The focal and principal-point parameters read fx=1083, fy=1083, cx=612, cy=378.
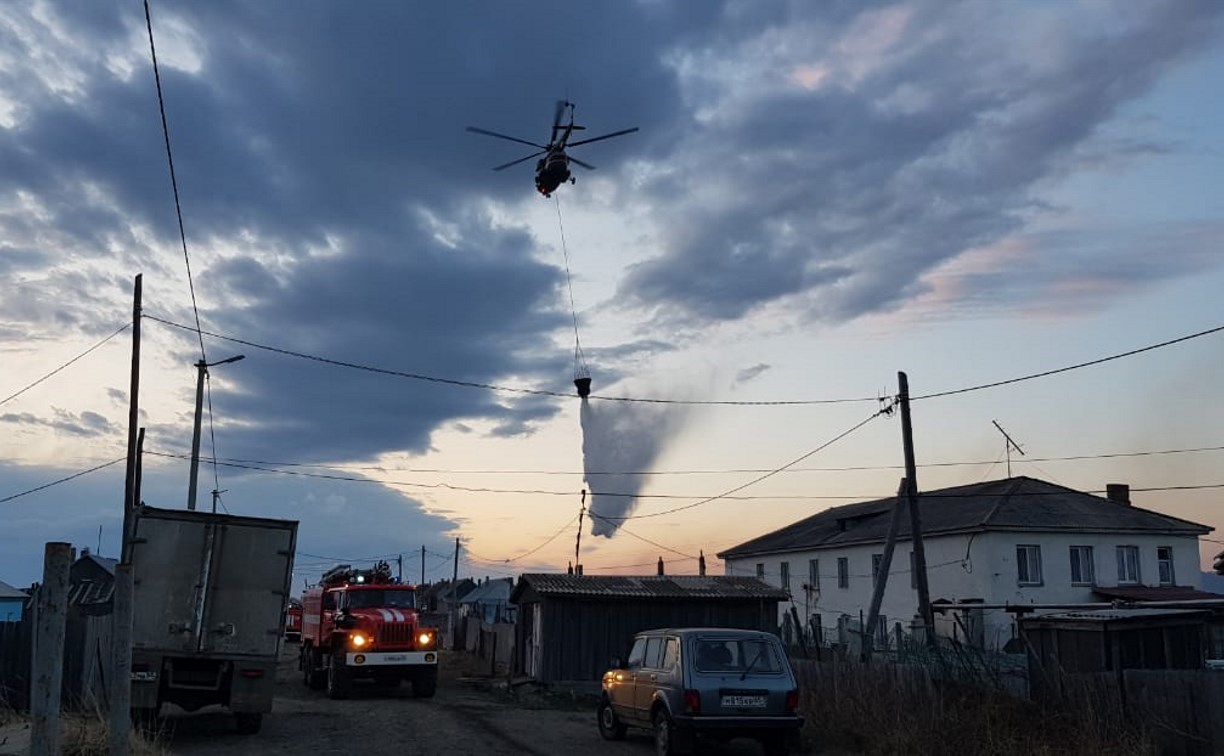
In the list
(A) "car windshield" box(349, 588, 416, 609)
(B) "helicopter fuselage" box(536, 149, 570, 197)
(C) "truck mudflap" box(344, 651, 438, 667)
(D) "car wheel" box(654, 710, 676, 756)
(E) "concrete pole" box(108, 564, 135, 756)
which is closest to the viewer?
(E) "concrete pole" box(108, 564, 135, 756)

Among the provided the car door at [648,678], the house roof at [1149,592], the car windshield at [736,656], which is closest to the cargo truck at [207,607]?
the car door at [648,678]

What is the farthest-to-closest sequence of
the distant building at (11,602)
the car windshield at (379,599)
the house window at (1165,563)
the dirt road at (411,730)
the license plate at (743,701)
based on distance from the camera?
1. the distant building at (11,602)
2. the house window at (1165,563)
3. the car windshield at (379,599)
4. the dirt road at (411,730)
5. the license plate at (743,701)

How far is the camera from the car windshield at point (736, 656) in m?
15.0

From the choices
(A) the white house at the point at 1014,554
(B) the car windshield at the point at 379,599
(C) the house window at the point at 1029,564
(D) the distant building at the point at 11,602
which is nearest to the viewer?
(B) the car windshield at the point at 379,599

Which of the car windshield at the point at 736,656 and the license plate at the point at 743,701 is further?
the car windshield at the point at 736,656

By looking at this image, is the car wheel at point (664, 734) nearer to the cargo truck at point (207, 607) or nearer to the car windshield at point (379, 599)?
the cargo truck at point (207, 607)

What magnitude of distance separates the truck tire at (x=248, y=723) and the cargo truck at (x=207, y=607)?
24 cm

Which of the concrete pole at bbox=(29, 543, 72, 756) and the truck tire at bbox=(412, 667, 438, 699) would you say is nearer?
the concrete pole at bbox=(29, 543, 72, 756)

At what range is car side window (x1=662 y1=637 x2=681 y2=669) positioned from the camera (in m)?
15.2

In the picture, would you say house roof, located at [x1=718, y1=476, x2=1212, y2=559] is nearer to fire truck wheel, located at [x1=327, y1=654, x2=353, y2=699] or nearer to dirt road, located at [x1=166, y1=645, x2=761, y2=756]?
dirt road, located at [x1=166, y1=645, x2=761, y2=756]

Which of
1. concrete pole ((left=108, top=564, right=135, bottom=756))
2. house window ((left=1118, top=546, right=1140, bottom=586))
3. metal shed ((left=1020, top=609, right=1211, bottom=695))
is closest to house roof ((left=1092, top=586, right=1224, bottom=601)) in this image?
house window ((left=1118, top=546, right=1140, bottom=586))

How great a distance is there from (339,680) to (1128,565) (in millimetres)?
29215

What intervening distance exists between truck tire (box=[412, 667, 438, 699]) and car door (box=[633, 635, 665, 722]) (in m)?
10.3

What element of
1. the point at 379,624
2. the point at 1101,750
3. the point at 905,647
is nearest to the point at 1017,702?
the point at 1101,750
